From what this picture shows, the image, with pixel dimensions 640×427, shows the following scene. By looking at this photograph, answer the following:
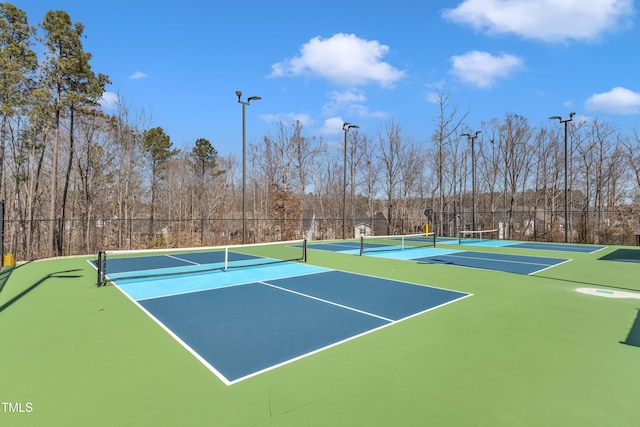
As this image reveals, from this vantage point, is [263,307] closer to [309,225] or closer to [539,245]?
[539,245]

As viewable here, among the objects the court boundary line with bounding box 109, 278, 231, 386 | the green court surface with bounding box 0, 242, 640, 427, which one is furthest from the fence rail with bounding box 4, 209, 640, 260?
the green court surface with bounding box 0, 242, 640, 427

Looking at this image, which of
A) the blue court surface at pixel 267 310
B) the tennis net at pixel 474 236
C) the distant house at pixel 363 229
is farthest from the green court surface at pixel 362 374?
the distant house at pixel 363 229

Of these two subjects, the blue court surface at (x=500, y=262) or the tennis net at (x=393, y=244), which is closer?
the blue court surface at (x=500, y=262)

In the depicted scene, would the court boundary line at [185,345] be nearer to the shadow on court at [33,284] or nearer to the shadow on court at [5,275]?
the shadow on court at [33,284]

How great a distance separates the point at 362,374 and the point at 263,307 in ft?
10.1

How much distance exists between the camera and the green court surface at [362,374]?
2.78 m

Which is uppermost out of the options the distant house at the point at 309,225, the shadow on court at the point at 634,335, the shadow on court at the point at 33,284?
the distant house at the point at 309,225

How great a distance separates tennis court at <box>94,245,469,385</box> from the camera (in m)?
4.20

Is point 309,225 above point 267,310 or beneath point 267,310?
above

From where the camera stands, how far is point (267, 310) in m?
6.02

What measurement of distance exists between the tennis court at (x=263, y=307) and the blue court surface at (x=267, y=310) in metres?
0.01

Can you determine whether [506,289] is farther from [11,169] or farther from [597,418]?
[11,169]

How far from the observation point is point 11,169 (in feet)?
74.5

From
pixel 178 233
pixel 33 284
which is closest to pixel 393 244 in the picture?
pixel 178 233
